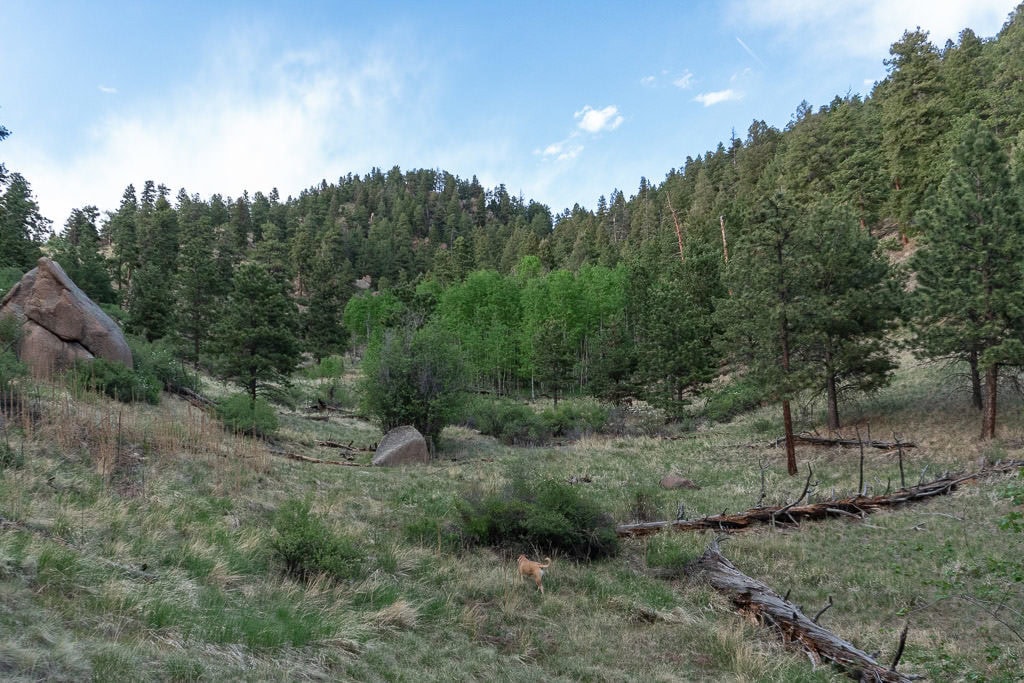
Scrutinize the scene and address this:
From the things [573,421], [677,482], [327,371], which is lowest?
[677,482]

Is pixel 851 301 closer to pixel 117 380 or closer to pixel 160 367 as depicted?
pixel 117 380

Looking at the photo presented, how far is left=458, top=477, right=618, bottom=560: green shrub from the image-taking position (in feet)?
29.9

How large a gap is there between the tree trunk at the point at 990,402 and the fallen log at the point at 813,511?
139 inches

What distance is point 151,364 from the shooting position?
69.9ft

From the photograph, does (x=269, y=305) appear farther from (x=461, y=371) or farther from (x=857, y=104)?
(x=857, y=104)

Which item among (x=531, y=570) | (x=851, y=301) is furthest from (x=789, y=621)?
(x=851, y=301)

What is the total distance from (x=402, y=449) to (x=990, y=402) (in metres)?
19.5

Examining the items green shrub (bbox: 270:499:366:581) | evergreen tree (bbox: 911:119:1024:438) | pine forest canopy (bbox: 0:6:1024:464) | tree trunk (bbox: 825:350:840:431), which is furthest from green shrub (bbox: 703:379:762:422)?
green shrub (bbox: 270:499:366:581)

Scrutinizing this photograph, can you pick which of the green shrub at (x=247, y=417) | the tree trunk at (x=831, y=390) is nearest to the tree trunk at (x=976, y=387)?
the tree trunk at (x=831, y=390)

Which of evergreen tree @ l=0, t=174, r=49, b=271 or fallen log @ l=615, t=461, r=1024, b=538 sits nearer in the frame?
fallen log @ l=615, t=461, r=1024, b=538

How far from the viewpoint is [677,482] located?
17.2m

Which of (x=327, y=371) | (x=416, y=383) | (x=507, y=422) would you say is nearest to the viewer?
(x=416, y=383)

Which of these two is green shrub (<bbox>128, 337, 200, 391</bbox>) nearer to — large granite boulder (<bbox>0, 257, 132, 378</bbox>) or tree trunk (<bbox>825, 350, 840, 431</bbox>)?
large granite boulder (<bbox>0, 257, 132, 378</bbox>)

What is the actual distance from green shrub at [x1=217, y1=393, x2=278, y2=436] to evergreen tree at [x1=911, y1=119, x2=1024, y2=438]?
22.7 metres
